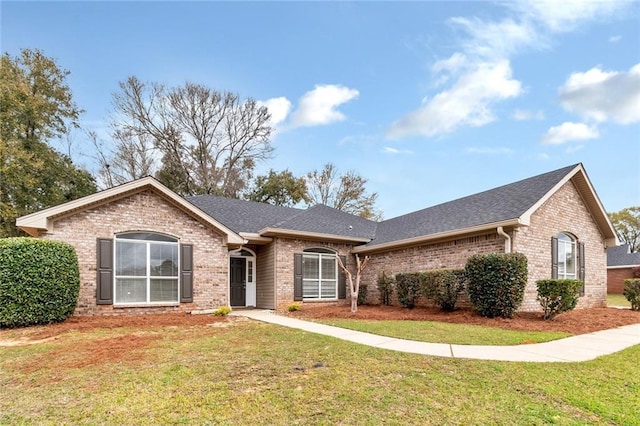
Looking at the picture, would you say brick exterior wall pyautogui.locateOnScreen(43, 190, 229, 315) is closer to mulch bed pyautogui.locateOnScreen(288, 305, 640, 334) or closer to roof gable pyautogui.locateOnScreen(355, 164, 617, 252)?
mulch bed pyautogui.locateOnScreen(288, 305, 640, 334)

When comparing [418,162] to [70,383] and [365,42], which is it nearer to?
[365,42]

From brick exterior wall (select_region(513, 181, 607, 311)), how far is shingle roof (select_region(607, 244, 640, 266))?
16718 millimetres

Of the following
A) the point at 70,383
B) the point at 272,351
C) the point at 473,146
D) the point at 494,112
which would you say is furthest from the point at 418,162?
the point at 70,383

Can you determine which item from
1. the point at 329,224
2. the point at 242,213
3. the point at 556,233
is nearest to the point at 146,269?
the point at 242,213

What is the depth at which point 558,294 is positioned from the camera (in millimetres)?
9773

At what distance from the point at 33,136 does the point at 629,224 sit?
5675 cm

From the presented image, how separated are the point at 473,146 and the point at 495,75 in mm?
4481

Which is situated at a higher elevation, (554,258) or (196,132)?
(196,132)

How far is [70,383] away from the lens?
4496 millimetres

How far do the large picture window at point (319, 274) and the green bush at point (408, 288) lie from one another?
3184 millimetres

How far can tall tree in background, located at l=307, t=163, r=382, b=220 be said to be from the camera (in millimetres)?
34406

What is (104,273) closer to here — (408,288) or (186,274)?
(186,274)

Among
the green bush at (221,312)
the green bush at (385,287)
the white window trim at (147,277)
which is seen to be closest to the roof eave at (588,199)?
the green bush at (385,287)

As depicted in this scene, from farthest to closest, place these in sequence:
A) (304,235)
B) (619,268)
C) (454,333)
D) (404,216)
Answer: (619,268)
(404,216)
(304,235)
(454,333)
